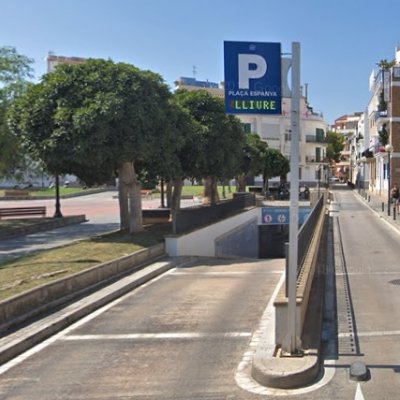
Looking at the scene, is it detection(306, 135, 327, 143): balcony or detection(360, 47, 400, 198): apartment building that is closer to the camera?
detection(360, 47, 400, 198): apartment building

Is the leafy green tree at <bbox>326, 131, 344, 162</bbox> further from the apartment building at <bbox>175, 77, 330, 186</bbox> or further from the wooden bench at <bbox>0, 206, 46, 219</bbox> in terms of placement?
the wooden bench at <bbox>0, 206, 46, 219</bbox>

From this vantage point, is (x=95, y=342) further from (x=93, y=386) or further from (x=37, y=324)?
(x=93, y=386)

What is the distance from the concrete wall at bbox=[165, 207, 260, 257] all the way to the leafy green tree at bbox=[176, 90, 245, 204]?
2.61 m

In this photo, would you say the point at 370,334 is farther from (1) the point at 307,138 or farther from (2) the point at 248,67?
(1) the point at 307,138

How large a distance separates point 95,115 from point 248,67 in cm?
1065

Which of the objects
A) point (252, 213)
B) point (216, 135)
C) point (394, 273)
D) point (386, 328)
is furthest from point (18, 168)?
point (386, 328)

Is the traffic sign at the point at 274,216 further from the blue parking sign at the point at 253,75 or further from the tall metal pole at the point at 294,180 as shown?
the blue parking sign at the point at 253,75

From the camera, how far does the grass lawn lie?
11177mm

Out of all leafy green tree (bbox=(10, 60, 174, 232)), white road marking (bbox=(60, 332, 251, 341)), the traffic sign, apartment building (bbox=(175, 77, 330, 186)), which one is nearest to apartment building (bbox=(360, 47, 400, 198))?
the traffic sign

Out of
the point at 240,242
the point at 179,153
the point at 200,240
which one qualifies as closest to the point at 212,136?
the point at 179,153

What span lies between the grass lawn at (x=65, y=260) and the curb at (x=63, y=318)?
0.84 m

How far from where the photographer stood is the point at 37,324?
917 cm

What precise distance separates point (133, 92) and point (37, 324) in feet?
34.1

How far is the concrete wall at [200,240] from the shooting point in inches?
745
